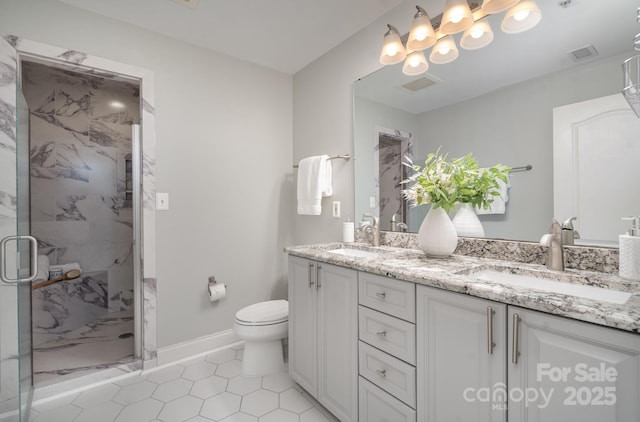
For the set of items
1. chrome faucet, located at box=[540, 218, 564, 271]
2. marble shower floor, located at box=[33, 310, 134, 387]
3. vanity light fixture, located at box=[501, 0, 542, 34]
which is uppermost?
vanity light fixture, located at box=[501, 0, 542, 34]

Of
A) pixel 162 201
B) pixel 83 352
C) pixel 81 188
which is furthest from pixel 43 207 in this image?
pixel 162 201

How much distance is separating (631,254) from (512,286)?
1.34ft

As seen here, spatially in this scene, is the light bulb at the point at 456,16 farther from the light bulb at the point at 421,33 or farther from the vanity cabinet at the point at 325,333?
the vanity cabinet at the point at 325,333

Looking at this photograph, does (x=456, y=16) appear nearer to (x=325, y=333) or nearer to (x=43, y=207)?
(x=325, y=333)

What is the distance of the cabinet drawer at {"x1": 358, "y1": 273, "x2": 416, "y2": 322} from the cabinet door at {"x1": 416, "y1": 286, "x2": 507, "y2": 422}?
4 cm

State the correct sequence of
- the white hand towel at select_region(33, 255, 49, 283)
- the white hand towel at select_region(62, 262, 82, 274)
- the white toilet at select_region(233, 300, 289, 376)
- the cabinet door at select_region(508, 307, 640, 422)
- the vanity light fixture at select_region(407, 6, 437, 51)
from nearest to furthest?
1. the cabinet door at select_region(508, 307, 640, 422)
2. the vanity light fixture at select_region(407, 6, 437, 51)
3. the white toilet at select_region(233, 300, 289, 376)
4. the white hand towel at select_region(33, 255, 49, 283)
5. the white hand towel at select_region(62, 262, 82, 274)

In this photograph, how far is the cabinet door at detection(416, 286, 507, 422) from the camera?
0.82m

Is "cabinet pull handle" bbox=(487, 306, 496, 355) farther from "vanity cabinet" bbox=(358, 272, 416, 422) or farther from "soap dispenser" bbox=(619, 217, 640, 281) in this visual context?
"soap dispenser" bbox=(619, 217, 640, 281)

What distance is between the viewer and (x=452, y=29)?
4.61ft


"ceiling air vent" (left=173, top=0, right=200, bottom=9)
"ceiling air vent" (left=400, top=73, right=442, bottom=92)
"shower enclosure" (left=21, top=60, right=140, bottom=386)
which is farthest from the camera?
"shower enclosure" (left=21, top=60, right=140, bottom=386)

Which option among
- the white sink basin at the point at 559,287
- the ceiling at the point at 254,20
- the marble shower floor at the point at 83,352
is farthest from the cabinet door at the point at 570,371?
the marble shower floor at the point at 83,352

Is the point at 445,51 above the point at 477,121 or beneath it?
above

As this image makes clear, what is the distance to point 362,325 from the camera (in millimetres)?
1249

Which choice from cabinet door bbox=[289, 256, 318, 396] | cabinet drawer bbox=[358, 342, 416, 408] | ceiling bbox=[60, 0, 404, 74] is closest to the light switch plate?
cabinet door bbox=[289, 256, 318, 396]
